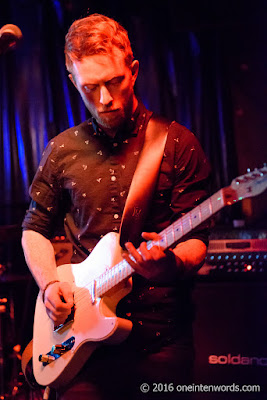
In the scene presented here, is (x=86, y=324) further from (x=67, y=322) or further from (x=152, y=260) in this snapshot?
(x=152, y=260)

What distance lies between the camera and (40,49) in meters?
3.79

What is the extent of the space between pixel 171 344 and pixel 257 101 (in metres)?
2.41

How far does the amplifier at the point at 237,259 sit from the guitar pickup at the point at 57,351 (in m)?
1.12

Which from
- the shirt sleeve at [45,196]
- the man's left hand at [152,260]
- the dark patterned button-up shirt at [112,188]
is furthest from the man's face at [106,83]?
the man's left hand at [152,260]

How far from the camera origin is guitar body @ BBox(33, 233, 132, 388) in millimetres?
1769

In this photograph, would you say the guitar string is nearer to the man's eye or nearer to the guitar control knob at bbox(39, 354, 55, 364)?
the guitar control knob at bbox(39, 354, 55, 364)

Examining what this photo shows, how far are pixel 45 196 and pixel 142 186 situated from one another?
0.53 m

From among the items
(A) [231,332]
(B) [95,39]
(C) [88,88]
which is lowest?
(A) [231,332]

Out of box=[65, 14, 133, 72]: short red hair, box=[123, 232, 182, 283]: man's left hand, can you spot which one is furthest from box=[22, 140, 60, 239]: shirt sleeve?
box=[123, 232, 182, 283]: man's left hand

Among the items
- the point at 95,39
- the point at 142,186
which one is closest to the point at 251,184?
the point at 142,186

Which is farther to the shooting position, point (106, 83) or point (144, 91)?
point (144, 91)

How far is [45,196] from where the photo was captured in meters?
2.18

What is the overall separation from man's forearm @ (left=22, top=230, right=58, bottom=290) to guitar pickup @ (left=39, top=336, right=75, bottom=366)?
0.27m

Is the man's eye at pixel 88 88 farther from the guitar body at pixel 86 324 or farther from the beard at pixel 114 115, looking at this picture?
the guitar body at pixel 86 324
